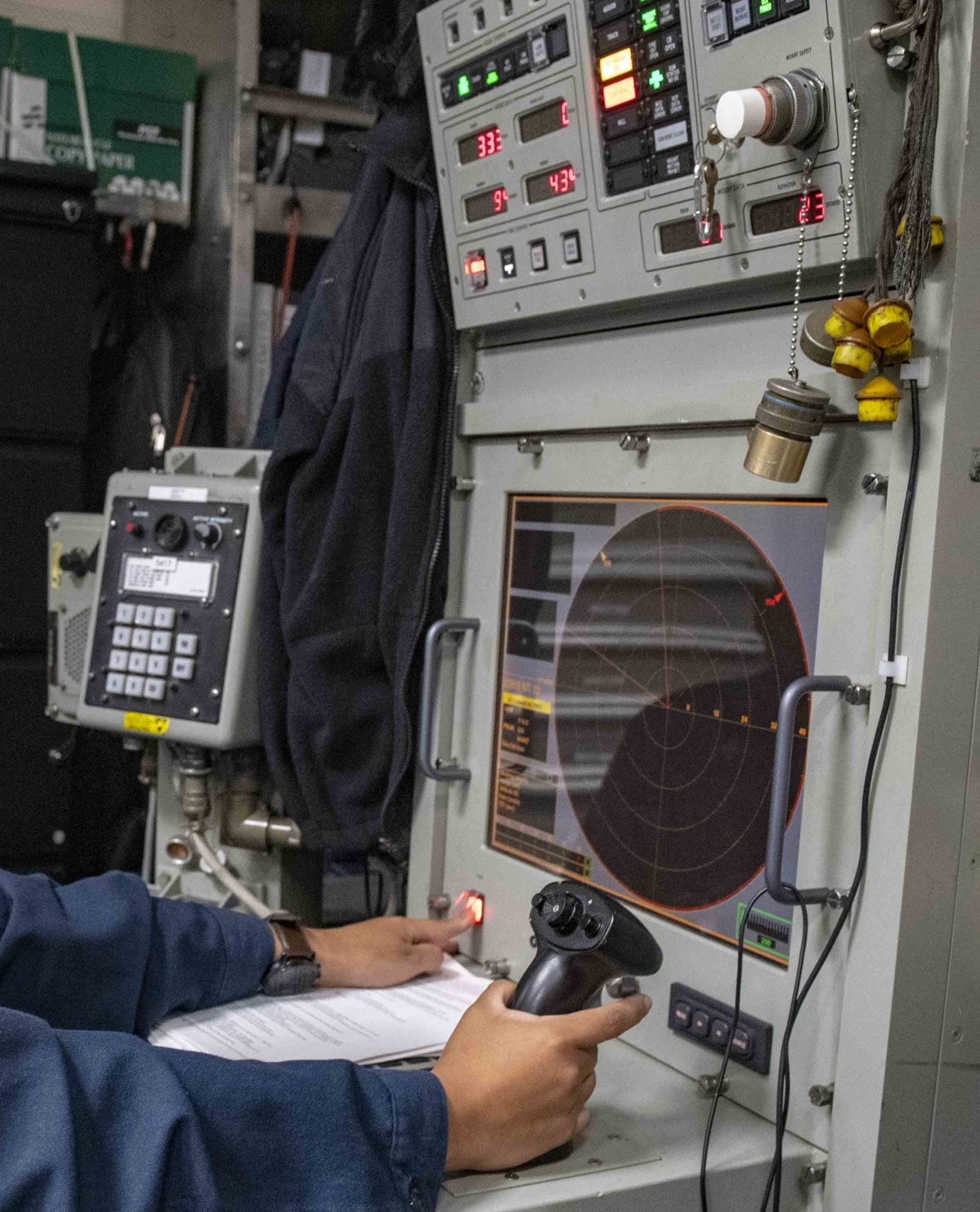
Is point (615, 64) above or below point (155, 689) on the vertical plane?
above

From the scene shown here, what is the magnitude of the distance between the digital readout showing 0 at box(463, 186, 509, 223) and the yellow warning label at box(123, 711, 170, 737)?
885mm

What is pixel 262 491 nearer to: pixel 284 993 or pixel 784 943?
pixel 284 993

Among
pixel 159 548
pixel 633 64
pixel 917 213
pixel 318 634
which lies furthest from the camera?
pixel 159 548

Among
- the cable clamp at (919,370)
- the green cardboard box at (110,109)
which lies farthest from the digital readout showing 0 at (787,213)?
the green cardboard box at (110,109)

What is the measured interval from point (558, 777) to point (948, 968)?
59 centimetres

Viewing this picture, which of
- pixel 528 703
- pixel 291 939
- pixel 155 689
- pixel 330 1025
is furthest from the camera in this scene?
pixel 155 689

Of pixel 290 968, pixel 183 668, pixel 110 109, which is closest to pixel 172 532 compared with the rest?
pixel 183 668

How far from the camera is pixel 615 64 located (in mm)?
1446

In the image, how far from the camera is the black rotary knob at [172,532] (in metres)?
2.00

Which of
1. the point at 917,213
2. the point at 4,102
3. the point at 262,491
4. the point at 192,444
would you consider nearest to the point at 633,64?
the point at 917,213

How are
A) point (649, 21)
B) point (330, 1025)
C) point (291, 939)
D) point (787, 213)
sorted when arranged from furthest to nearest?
point (291, 939)
point (330, 1025)
point (649, 21)
point (787, 213)

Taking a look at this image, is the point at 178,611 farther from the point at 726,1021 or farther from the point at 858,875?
the point at 858,875

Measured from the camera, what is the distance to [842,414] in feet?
4.10

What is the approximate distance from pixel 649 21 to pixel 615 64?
0.07m
